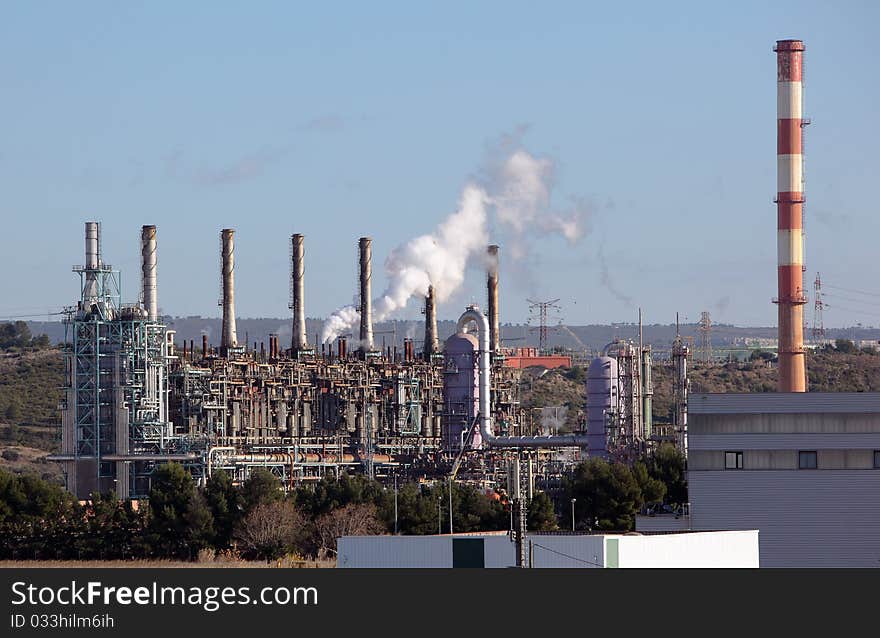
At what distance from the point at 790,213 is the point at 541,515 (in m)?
24.8

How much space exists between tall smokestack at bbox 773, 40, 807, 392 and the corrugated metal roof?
24.8 meters

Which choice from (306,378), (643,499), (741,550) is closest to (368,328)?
(306,378)

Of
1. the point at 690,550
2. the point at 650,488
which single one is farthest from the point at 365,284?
the point at 690,550

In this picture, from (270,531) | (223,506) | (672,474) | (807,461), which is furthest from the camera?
(672,474)

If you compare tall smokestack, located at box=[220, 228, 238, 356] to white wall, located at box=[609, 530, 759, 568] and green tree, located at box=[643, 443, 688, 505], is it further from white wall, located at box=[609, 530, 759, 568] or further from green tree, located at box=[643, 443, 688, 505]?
white wall, located at box=[609, 530, 759, 568]

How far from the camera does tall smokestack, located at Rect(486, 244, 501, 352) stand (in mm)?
120225

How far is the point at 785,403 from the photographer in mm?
74000

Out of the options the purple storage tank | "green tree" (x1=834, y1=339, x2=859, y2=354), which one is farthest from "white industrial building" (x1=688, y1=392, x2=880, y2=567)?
"green tree" (x1=834, y1=339, x2=859, y2=354)

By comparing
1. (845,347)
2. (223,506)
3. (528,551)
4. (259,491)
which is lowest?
(223,506)

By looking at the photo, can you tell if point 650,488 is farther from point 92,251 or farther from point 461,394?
point 92,251

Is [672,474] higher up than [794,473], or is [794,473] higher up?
[794,473]

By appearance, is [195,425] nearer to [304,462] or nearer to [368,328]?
[304,462]

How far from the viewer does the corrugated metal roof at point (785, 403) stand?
240ft

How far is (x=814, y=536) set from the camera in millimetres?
73812
